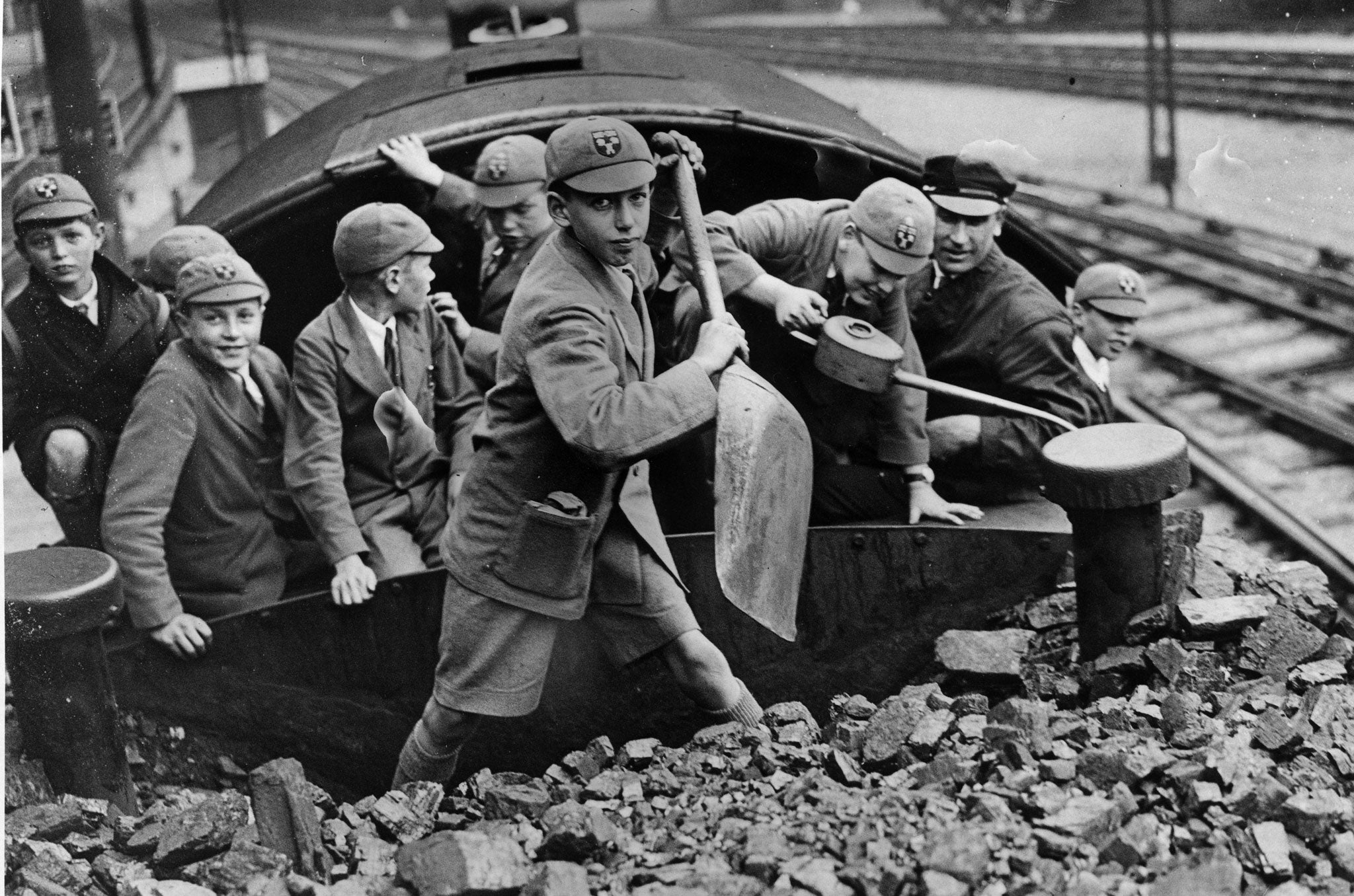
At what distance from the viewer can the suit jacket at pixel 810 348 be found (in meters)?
4.86

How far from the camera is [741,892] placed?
334cm

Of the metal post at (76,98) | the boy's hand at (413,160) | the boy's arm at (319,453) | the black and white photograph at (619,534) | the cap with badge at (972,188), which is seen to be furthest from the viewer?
the metal post at (76,98)

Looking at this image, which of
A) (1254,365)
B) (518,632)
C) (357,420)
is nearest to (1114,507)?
(518,632)

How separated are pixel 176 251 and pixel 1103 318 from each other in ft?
10.6

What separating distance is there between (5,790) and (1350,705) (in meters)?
3.72

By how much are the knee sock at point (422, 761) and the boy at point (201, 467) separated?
0.88 m

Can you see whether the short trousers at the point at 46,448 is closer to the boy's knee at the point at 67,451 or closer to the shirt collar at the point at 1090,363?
the boy's knee at the point at 67,451

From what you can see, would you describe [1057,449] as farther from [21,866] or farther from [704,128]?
[21,866]

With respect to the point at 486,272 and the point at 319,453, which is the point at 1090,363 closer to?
the point at 486,272

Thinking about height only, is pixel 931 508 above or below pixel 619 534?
below

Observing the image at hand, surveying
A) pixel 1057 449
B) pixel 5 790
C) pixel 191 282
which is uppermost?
pixel 191 282

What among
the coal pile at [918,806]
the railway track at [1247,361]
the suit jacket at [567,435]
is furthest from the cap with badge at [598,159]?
the railway track at [1247,361]

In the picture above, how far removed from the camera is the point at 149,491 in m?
4.73

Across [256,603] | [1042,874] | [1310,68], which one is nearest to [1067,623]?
[1042,874]
